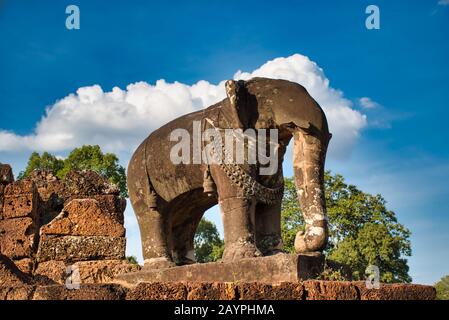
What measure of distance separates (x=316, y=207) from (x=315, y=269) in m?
0.91

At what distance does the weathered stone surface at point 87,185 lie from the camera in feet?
33.9

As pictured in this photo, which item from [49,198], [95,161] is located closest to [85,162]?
[95,161]

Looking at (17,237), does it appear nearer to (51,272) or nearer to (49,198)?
(51,272)

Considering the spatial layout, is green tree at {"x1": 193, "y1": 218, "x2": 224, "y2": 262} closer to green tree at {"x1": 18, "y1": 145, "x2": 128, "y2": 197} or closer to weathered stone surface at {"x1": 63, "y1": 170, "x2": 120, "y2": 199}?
green tree at {"x1": 18, "y1": 145, "x2": 128, "y2": 197}

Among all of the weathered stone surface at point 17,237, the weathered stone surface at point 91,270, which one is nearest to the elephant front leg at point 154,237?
the weathered stone surface at point 91,270

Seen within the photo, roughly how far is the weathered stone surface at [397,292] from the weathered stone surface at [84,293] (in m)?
2.27

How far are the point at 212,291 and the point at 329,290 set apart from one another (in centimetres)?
112

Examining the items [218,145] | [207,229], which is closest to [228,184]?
[218,145]

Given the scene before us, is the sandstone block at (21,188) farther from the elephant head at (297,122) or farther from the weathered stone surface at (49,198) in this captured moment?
the elephant head at (297,122)

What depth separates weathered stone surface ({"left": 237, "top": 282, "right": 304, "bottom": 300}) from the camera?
18.7 feet
